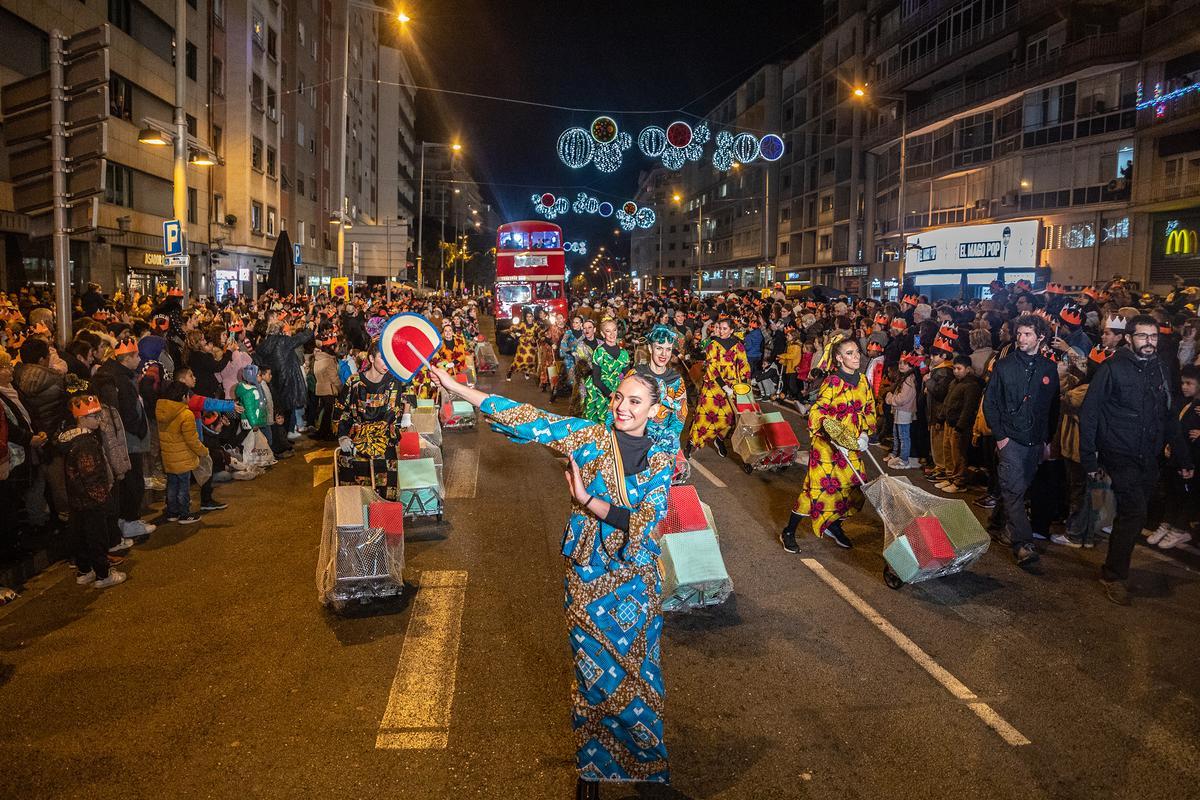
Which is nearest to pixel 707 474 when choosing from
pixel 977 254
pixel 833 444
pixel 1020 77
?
pixel 833 444

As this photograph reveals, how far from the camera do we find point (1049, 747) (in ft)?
14.1

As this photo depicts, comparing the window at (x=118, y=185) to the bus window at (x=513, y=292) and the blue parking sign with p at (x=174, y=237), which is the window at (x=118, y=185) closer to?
the bus window at (x=513, y=292)

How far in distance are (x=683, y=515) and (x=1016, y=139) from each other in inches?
1381

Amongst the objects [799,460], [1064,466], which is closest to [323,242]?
[799,460]

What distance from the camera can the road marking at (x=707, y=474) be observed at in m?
10.5

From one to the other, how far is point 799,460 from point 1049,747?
767cm

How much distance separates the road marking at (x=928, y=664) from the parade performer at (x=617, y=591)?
6.38 feet

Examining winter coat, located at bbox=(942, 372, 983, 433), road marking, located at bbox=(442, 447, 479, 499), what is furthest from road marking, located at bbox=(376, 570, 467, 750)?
winter coat, located at bbox=(942, 372, 983, 433)

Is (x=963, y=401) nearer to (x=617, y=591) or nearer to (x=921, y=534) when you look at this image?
(x=921, y=534)

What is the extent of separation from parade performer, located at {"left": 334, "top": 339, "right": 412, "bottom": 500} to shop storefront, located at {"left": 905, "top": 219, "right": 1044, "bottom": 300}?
16.6m

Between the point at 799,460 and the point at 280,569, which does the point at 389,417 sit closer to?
the point at 280,569

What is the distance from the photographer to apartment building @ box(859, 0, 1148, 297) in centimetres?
2534

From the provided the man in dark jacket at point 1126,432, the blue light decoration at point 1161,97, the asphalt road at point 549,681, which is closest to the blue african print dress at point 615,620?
the asphalt road at point 549,681

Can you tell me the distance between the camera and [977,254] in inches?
894
